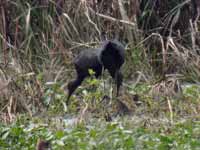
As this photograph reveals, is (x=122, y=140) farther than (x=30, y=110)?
No

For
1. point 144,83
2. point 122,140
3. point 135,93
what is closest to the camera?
point 122,140

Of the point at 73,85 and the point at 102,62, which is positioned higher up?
the point at 102,62

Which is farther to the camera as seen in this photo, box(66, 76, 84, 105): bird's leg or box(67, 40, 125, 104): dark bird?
box(66, 76, 84, 105): bird's leg

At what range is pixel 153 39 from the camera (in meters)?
8.95

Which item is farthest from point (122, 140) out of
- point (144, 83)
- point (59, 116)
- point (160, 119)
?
point (144, 83)

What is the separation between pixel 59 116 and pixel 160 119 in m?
0.98

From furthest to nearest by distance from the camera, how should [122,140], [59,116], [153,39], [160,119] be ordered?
[153,39] < [59,116] < [160,119] < [122,140]

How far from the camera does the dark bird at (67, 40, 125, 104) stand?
7.14m

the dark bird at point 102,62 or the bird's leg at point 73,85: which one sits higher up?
the dark bird at point 102,62

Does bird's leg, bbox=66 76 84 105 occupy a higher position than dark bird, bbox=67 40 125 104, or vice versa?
dark bird, bbox=67 40 125 104

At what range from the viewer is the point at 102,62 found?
7.27 m

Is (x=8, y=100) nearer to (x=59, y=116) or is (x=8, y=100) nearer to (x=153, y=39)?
(x=59, y=116)

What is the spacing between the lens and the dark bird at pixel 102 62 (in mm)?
7138

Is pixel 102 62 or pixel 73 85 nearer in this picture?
pixel 102 62
